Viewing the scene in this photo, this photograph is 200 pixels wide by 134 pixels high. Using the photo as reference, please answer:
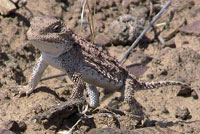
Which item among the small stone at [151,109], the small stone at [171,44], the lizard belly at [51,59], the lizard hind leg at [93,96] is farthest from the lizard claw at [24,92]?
the small stone at [171,44]

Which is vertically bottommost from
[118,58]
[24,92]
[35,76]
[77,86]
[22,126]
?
[22,126]

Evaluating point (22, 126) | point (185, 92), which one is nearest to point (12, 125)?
point (22, 126)

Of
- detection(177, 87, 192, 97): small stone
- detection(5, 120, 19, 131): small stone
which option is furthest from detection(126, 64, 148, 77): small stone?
detection(5, 120, 19, 131): small stone

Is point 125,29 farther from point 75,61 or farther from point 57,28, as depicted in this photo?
point 57,28

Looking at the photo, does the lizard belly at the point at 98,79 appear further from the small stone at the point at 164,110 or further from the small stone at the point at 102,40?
the small stone at the point at 102,40

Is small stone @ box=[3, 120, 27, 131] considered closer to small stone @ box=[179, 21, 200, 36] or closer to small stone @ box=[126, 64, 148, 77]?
small stone @ box=[126, 64, 148, 77]

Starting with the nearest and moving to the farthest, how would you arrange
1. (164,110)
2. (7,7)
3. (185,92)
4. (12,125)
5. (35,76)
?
(12,125) < (35,76) < (164,110) < (185,92) < (7,7)

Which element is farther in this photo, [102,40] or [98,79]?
[102,40]
